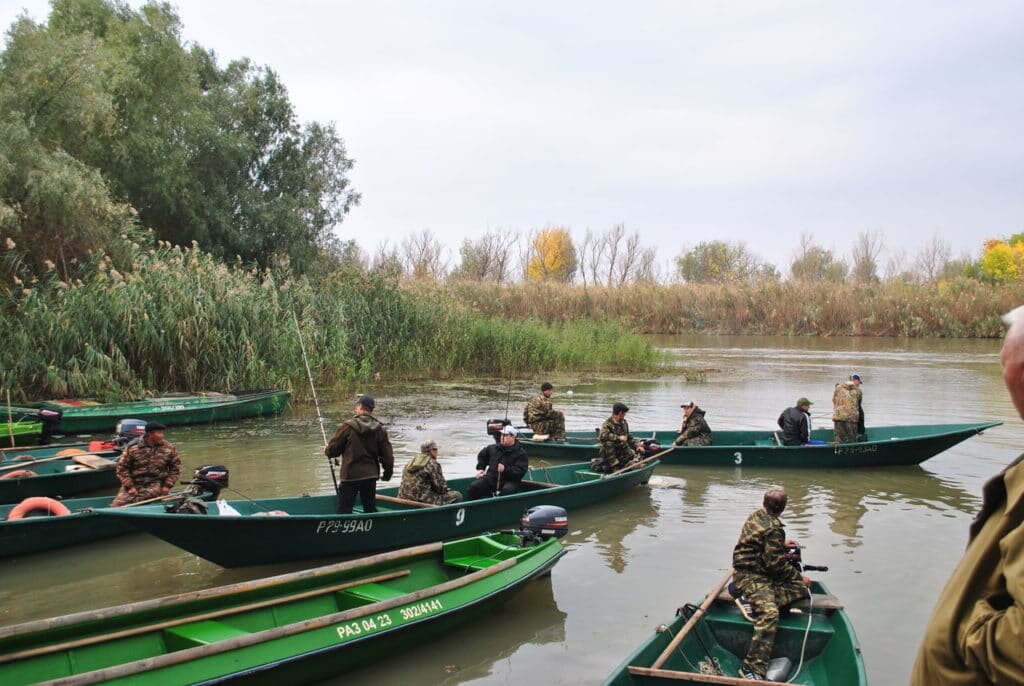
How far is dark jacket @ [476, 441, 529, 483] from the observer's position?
36.3ft

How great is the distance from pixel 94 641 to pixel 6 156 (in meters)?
16.7

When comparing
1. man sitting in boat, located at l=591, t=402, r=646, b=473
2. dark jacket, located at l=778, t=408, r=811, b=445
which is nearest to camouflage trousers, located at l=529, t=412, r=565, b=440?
man sitting in boat, located at l=591, t=402, r=646, b=473

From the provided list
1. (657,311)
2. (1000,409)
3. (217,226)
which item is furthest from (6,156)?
(657,311)

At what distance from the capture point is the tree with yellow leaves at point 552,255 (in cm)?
8275

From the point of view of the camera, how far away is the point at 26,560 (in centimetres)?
952

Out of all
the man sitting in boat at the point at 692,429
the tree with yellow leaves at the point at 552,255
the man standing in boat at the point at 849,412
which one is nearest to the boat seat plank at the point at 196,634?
the man sitting in boat at the point at 692,429

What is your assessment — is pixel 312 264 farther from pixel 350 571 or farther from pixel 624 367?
pixel 350 571

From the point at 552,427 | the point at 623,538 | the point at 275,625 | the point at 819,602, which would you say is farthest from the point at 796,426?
the point at 275,625

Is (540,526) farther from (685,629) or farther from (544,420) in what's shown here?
(544,420)

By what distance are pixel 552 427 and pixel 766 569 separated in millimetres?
8718

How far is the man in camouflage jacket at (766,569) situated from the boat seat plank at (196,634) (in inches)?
156

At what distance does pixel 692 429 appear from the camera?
15812mm

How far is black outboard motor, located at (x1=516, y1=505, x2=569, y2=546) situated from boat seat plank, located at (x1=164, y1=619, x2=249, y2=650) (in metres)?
3.40

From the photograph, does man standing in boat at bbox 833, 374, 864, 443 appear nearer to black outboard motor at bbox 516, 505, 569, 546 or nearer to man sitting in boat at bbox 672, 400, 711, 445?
man sitting in boat at bbox 672, 400, 711, 445
